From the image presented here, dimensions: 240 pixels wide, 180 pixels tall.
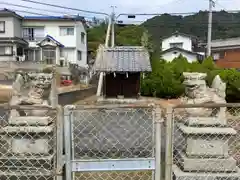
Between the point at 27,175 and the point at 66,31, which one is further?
the point at 66,31

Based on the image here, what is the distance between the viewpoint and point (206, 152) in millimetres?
3180

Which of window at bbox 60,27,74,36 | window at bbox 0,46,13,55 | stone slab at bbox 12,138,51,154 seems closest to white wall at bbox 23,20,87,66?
window at bbox 60,27,74,36

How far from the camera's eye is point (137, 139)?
6.20 metres

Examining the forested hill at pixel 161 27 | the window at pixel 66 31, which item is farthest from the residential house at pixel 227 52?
the window at pixel 66 31

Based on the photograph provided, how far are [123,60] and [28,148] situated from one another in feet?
52.5

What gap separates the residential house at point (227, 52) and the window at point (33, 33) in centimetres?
1928

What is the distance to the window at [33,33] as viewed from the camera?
31578 mm

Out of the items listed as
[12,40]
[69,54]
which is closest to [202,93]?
[12,40]

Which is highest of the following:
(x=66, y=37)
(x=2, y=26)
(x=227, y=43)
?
(x=2, y=26)

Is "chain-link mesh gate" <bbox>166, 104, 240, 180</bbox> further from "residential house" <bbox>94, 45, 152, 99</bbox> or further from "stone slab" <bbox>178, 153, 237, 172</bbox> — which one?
"residential house" <bbox>94, 45, 152, 99</bbox>

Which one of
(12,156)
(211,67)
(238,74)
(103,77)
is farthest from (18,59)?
(12,156)

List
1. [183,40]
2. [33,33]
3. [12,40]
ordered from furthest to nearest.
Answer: [183,40], [33,33], [12,40]

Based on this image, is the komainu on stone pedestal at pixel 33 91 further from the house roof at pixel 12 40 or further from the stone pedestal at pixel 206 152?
the house roof at pixel 12 40

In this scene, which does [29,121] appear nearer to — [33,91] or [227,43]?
[33,91]
